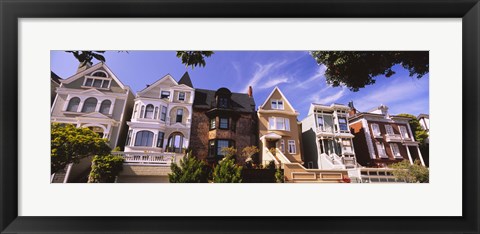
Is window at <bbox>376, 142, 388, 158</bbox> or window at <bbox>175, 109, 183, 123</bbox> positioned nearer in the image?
window at <bbox>376, 142, 388, 158</bbox>

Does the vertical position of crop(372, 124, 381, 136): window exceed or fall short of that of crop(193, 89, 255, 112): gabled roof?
it falls short

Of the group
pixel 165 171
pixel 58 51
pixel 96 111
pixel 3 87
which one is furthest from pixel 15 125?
pixel 96 111

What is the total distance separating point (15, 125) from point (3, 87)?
0.45 m

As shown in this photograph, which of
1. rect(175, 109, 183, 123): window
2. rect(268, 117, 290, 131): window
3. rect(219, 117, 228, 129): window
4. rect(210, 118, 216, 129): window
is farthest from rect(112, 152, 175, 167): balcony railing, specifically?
rect(268, 117, 290, 131): window

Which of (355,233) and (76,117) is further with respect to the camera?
(76,117)

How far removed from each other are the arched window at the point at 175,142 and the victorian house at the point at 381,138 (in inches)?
157

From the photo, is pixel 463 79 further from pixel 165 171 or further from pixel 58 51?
pixel 58 51

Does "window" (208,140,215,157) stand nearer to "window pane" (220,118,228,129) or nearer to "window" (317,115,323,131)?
"window pane" (220,118,228,129)

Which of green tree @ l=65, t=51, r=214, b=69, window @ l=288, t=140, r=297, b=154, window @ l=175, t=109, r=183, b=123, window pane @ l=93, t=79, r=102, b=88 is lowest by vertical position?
window @ l=288, t=140, r=297, b=154

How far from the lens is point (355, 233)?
2574 millimetres

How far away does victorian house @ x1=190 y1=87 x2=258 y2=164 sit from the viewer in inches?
210
